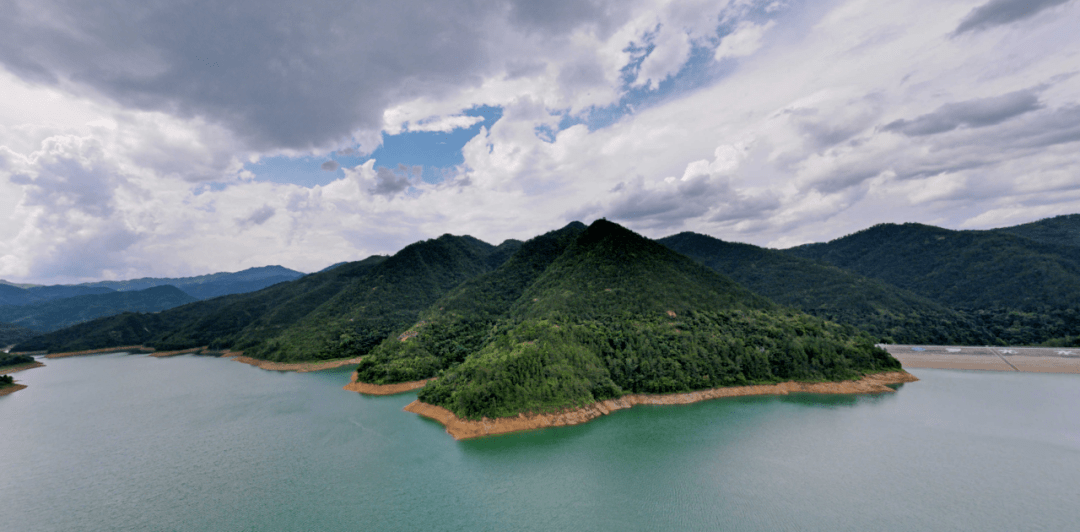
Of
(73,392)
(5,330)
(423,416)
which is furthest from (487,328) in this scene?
(5,330)

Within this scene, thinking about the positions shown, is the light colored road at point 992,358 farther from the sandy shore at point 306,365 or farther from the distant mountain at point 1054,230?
the sandy shore at point 306,365

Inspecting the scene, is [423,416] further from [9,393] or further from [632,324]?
[9,393]

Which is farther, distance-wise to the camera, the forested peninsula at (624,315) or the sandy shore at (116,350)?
the sandy shore at (116,350)

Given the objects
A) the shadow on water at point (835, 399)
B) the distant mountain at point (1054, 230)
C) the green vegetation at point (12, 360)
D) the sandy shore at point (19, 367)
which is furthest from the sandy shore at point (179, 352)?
the distant mountain at point (1054, 230)

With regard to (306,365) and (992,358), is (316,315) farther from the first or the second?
(992,358)

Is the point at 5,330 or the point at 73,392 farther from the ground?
the point at 5,330

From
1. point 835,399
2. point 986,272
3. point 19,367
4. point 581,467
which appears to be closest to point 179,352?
point 19,367
